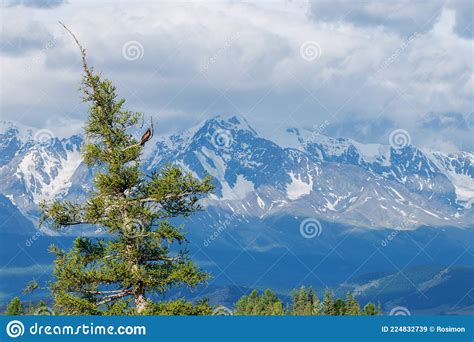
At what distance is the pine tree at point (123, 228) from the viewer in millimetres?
33125

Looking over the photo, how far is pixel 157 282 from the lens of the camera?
33.1m

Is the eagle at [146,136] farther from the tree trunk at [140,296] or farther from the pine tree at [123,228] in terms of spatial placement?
the tree trunk at [140,296]

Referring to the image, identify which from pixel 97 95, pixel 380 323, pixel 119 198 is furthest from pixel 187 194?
pixel 380 323

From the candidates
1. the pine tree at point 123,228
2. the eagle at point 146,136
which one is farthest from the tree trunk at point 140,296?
the eagle at point 146,136

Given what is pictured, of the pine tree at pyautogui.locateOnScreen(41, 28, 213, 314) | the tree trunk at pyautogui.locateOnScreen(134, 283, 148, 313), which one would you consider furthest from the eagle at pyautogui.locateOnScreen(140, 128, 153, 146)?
the tree trunk at pyautogui.locateOnScreen(134, 283, 148, 313)

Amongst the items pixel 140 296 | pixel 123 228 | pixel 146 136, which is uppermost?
pixel 146 136

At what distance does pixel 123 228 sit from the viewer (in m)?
33.5

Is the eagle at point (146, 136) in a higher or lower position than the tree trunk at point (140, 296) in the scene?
higher

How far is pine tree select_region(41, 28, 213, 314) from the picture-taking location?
3312 cm

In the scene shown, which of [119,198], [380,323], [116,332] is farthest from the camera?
[119,198]

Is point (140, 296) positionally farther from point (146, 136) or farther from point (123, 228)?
point (146, 136)

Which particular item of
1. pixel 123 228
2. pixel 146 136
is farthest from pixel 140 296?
pixel 146 136

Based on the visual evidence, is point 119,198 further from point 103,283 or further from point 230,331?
point 230,331

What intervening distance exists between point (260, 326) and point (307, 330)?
1.69m
